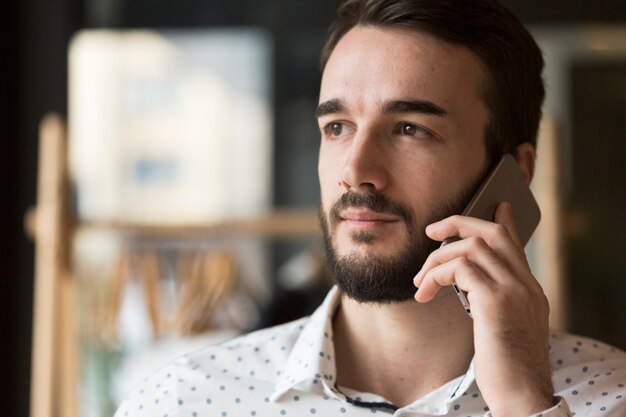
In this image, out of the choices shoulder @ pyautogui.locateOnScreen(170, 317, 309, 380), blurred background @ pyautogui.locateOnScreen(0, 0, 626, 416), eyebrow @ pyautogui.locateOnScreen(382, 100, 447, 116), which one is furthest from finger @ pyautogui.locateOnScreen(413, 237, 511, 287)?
blurred background @ pyautogui.locateOnScreen(0, 0, 626, 416)

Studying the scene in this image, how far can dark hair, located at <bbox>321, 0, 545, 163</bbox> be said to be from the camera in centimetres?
131

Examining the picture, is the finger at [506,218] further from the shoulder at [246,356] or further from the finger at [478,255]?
the shoulder at [246,356]

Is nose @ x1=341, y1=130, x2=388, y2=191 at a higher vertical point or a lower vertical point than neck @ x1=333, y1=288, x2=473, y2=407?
higher

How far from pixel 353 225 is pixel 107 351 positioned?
1326 millimetres

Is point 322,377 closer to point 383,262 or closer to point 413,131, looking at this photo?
point 383,262

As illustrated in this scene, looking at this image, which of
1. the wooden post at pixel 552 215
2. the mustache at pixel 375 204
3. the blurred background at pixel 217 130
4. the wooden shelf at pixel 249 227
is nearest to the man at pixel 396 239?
the mustache at pixel 375 204

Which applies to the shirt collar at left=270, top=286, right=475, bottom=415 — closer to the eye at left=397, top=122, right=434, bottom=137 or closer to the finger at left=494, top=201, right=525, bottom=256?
the finger at left=494, top=201, right=525, bottom=256

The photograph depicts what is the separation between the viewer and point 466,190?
1311mm

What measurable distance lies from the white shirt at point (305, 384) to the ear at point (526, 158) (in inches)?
10.0

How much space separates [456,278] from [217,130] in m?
1.74

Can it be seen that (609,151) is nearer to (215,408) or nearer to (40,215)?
(40,215)

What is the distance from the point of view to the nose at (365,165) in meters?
1.22

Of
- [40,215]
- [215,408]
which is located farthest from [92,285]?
[215,408]

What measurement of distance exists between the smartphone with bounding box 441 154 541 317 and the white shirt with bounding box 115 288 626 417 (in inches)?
6.7
